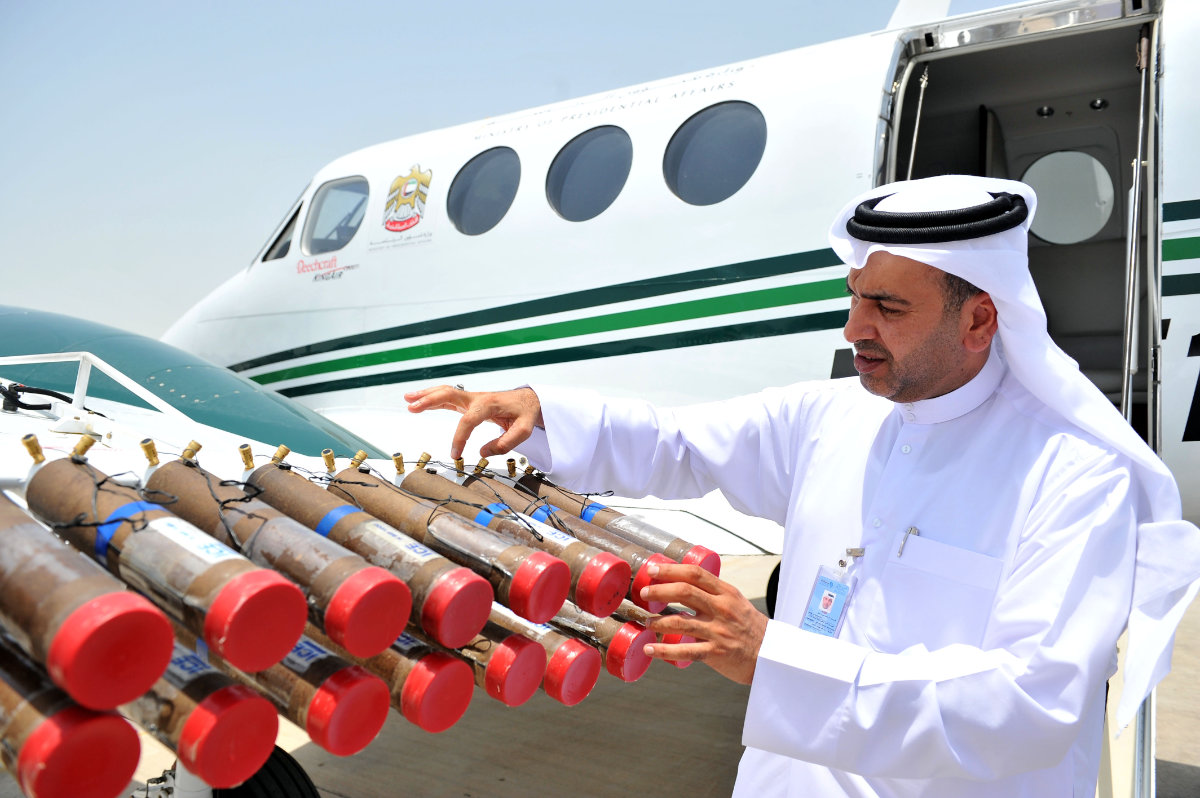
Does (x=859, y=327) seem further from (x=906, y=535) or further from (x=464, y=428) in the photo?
(x=464, y=428)

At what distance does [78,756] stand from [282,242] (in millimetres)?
7140

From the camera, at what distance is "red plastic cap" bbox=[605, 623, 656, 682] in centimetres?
204

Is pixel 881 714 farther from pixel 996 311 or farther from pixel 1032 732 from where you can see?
pixel 996 311

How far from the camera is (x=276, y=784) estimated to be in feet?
8.29

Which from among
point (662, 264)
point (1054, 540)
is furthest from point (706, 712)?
point (1054, 540)

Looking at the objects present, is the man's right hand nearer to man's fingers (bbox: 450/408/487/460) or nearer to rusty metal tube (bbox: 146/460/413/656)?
man's fingers (bbox: 450/408/487/460)

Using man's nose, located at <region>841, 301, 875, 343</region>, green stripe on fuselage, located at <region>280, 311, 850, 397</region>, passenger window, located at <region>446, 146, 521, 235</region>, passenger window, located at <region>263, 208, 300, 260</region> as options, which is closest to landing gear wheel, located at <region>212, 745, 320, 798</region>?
man's nose, located at <region>841, 301, 875, 343</region>

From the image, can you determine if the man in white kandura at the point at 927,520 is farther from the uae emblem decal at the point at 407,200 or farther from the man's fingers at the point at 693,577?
the uae emblem decal at the point at 407,200

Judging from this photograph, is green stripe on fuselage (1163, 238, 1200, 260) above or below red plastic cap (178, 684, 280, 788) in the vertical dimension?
below

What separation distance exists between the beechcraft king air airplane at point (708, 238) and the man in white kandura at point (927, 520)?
2.02 m

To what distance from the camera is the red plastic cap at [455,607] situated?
5.25ft

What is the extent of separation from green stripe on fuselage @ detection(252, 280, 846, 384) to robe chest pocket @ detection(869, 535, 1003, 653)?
322cm

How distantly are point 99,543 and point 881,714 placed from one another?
1.40 meters

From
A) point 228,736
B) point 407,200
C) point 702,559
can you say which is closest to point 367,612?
point 228,736
